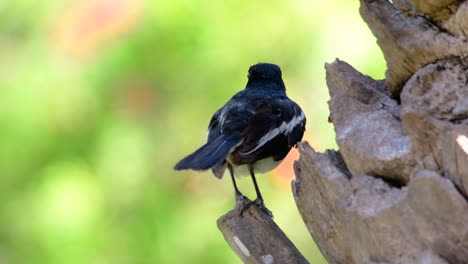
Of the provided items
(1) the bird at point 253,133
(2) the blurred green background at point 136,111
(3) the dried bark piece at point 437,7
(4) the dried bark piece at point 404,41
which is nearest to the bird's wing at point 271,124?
(1) the bird at point 253,133

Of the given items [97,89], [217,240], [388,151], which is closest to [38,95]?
[97,89]

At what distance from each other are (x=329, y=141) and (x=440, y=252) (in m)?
3.71

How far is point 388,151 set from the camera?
3.86m

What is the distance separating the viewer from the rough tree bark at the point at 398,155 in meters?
3.59

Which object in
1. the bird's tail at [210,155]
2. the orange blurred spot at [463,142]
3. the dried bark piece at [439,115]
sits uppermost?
the bird's tail at [210,155]

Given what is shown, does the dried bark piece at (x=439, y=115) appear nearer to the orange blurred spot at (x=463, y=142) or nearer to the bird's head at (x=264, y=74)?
Result: the orange blurred spot at (x=463, y=142)

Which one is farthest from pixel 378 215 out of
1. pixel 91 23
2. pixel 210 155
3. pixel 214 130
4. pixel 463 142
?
pixel 91 23

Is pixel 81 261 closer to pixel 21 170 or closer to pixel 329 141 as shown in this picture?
pixel 21 170

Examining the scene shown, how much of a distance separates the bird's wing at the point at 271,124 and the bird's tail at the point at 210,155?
99 millimetres

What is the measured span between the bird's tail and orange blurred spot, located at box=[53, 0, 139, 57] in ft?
6.80

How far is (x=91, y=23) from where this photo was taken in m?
7.45

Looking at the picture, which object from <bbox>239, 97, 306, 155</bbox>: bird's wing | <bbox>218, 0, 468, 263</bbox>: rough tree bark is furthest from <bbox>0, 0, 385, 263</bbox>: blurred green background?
<bbox>218, 0, 468, 263</bbox>: rough tree bark

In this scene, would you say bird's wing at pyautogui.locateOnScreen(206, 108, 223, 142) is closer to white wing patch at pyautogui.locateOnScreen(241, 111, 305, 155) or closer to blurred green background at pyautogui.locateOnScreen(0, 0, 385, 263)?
white wing patch at pyautogui.locateOnScreen(241, 111, 305, 155)

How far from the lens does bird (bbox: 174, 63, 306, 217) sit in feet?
18.2
